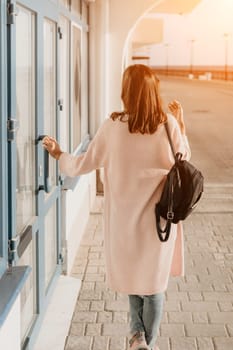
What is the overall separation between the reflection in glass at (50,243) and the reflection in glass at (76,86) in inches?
76.0

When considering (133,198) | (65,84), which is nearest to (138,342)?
(133,198)

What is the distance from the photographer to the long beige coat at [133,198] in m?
3.56

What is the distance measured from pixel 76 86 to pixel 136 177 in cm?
405

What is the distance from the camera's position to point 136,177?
11.7 ft

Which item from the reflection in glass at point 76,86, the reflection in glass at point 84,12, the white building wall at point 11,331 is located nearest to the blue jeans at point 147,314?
the white building wall at point 11,331

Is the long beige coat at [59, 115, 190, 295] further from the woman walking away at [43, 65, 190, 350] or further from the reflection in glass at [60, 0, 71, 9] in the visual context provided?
the reflection in glass at [60, 0, 71, 9]

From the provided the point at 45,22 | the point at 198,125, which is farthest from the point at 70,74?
the point at 198,125

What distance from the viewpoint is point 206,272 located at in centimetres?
604

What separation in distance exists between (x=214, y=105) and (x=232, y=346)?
35.0 m

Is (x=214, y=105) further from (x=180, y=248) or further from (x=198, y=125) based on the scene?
(x=180, y=248)

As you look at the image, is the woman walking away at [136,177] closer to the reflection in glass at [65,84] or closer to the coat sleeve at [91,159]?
the coat sleeve at [91,159]

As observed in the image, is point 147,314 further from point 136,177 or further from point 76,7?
point 76,7

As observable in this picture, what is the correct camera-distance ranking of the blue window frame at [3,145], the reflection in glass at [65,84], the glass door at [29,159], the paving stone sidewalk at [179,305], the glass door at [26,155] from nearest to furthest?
the blue window frame at [3,145]
the glass door at [29,159]
the glass door at [26,155]
the paving stone sidewalk at [179,305]
the reflection in glass at [65,84]

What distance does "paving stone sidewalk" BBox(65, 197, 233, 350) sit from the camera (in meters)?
4.43
